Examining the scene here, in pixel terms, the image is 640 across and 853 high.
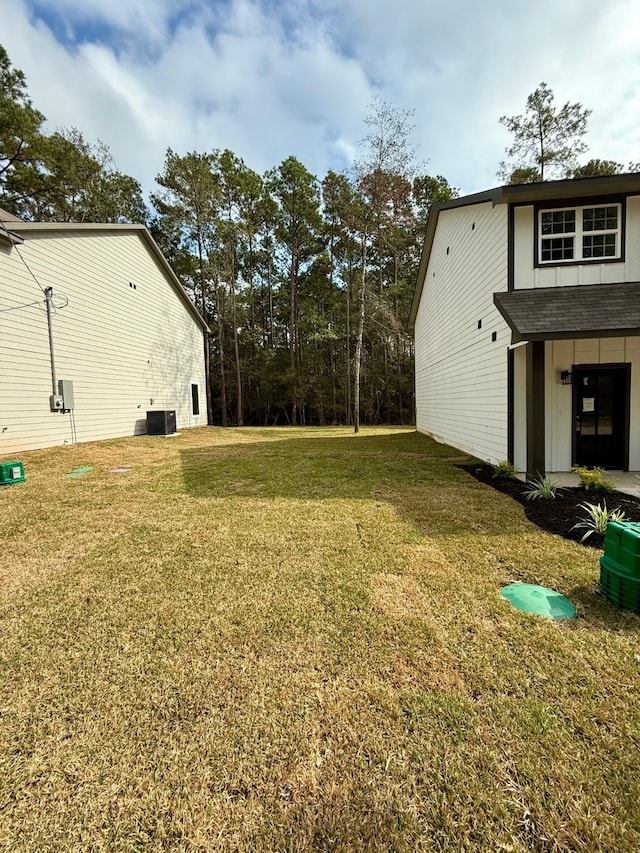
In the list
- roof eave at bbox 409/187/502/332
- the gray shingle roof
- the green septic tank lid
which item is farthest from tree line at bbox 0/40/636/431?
the green septic tank lid

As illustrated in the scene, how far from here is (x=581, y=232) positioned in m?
6.34

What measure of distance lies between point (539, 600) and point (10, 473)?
747cm

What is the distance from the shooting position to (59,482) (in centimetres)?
620

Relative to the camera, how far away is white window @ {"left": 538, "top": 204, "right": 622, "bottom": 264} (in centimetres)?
630

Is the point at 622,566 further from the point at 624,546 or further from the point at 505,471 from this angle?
the point at 505,471

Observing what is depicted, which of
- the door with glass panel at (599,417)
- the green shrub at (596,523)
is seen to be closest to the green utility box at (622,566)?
the green shrub at (596,523)

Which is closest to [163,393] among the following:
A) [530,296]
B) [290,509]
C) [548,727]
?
[290,509]

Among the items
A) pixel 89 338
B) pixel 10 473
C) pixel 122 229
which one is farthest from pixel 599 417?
pixel 122 229

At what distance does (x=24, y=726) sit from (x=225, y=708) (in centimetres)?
90

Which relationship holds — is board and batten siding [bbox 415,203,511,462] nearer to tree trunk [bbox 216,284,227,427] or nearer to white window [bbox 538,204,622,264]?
white window [bbox 538,204,622,264]

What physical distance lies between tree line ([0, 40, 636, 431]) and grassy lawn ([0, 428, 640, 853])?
13.1 m

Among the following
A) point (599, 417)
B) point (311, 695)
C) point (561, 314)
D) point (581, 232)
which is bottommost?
point (311, 695)

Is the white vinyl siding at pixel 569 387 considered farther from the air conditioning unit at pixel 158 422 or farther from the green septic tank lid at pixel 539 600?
the air conditioning unit at pixel 158 422

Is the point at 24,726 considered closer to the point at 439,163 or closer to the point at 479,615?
the point at 479,615
